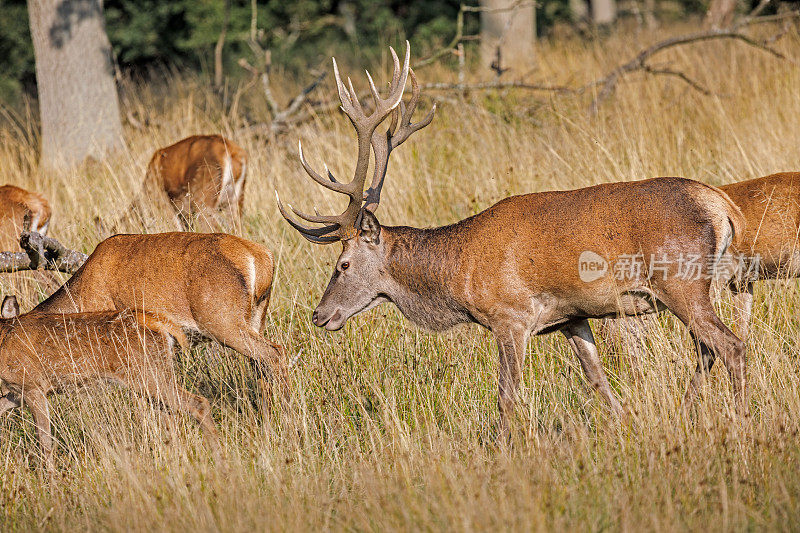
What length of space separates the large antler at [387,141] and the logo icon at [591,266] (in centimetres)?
138

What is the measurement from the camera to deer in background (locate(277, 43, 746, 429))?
4.35 meters

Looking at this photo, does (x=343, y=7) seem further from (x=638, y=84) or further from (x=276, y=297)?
(x=276, y=297)

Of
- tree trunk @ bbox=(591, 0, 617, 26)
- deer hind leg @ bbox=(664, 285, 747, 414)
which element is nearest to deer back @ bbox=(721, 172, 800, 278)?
deer hind leg @ bbox=(664, 285, 747, 414)

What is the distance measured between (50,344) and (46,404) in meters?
0.33

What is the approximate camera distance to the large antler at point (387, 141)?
18.0ft

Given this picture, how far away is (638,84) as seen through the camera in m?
10.1

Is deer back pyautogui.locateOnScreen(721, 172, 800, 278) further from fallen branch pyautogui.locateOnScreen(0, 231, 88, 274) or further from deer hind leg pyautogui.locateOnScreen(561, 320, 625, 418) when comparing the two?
fallen branch pyautogui.locateOnScreen(0, 231, 88, 274)

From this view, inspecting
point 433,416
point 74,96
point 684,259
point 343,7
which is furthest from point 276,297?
point 343,7

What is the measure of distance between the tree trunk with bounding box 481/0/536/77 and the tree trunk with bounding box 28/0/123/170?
4755 mm

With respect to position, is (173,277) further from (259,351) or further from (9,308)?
(9,308)

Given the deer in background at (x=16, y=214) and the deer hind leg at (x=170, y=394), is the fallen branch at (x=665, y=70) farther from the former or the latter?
the deer hind leg at (x=170, y=394)

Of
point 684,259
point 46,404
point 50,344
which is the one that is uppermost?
point 684,259

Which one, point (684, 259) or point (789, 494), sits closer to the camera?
point (789, 494)

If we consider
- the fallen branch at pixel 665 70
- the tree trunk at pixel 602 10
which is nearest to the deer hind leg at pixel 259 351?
the fallen branch at pixel 665 70
